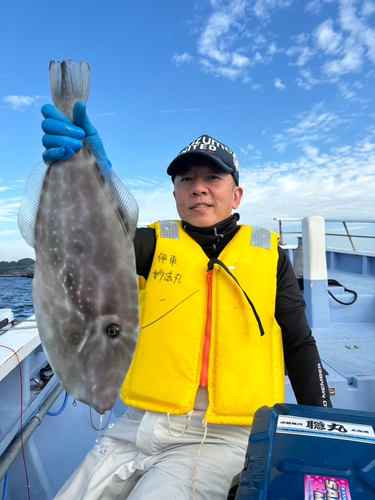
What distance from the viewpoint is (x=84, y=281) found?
1.59 meters

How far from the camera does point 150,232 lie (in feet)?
8.61

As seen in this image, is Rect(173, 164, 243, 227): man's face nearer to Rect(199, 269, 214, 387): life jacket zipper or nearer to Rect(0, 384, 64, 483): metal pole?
Rect(199, 269, 214, 387): life jacket zipper

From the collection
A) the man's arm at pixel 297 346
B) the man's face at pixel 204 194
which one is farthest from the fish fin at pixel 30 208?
the man's arm at pixel 297 346

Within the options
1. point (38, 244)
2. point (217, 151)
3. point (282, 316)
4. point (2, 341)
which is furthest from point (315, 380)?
point (2, 341)

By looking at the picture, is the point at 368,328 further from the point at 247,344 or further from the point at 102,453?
the point at 102,453

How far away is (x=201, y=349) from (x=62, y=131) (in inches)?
60.0

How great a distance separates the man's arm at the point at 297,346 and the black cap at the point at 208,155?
0.79 m

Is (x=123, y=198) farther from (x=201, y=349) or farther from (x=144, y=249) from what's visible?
(x=201, y=349)

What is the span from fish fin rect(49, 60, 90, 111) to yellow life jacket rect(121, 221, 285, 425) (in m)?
1.15

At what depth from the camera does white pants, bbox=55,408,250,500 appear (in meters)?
1.85

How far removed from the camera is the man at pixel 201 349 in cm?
202

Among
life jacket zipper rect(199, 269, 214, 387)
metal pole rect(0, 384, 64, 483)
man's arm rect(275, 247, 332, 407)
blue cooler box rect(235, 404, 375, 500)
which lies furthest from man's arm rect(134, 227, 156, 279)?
metal pole rect(0, 384, 64, 483)

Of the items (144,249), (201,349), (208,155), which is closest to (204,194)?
(208,155)

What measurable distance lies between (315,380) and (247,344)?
506mm
